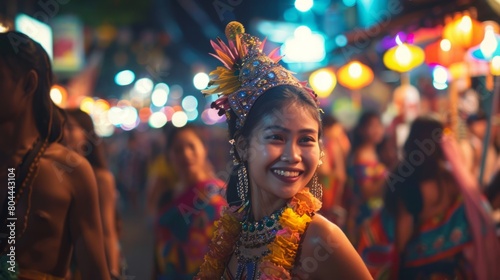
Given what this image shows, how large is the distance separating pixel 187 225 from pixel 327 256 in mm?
3567

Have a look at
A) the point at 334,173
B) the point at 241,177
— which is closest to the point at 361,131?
the point at 334,173

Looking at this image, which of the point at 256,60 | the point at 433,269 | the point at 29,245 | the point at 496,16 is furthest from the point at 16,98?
the point at 496,16

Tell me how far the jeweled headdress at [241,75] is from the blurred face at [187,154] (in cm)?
347

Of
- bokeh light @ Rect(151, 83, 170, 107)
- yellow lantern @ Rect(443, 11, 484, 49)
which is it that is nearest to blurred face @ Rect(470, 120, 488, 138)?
yellow lantern @ Rect(443, 11, 484, 49)

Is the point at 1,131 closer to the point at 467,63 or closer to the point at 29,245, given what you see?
the point at 29,245

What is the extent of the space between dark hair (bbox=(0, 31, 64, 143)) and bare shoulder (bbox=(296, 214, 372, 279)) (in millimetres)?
1566

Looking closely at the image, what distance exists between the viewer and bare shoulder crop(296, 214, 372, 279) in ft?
8.42

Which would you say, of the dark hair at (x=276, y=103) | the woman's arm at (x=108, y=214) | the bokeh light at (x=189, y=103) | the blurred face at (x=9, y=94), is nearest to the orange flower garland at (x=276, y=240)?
the dark hair at (x=276, y=103)

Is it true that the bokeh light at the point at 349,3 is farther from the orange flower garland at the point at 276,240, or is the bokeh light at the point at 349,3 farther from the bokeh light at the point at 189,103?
the bokeh light at the point at 189,103

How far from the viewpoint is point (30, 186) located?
3256 millimetres

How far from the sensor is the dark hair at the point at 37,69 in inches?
130

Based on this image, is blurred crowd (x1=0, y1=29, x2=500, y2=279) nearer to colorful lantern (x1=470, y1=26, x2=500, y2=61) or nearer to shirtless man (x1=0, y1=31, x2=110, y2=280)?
shirtless man (x1=0, y1=31, x2=110, y2=280)

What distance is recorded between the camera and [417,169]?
584 cm

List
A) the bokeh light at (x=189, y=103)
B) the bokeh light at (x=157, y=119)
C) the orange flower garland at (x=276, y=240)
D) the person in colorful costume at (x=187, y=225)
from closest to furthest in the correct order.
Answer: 1. the orange flower garland at (x=276, y=240)
2. the person in colorful costume at (x=187, y=225)
3. the bokeh light at (x=157, y=119)
4. the bokeh light at (x=189, y=103)
